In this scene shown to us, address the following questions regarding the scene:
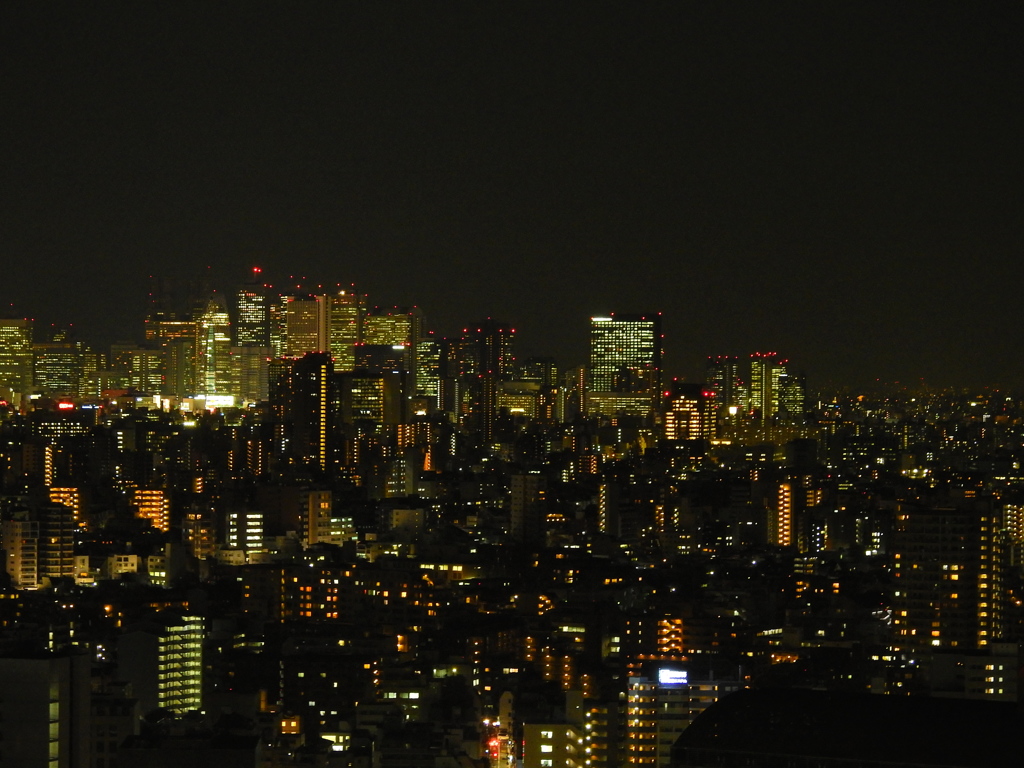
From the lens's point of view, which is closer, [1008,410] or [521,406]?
[1008,410]

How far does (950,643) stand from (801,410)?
27.9m

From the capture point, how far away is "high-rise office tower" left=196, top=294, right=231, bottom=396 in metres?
45.4

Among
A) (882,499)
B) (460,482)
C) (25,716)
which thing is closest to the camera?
(25,716)

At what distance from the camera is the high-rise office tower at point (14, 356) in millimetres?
44000

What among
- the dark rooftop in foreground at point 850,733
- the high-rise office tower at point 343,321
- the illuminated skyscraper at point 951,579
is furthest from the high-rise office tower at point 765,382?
the dark rooftop in foreground at point 850,733

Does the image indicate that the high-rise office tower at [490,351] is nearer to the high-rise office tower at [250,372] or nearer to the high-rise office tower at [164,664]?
the high-rise office tower at [250,372]

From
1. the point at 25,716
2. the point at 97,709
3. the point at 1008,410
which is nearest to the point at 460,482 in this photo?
the point at 1008,410

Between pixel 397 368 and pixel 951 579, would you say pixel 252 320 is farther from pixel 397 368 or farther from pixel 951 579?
pixel 951 579

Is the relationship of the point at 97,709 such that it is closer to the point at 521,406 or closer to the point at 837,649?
Result: the point at 837,649

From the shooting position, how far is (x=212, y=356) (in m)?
45.8

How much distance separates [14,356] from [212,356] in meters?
4.15

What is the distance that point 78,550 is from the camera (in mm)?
22047

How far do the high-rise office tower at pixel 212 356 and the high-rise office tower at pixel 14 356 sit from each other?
3.58m

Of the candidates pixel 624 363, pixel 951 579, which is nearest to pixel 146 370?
pixel 624 363
